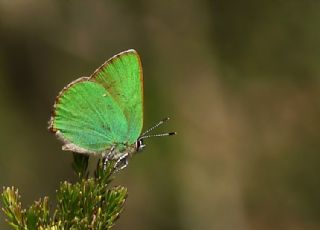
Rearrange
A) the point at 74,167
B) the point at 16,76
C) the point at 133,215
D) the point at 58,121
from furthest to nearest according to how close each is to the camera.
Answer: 1. the point at 16,76
2. the point at 133,215
3. the point at 58,121
4. the point at 74,167

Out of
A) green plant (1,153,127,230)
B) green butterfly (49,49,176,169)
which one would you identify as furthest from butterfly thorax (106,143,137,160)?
green plant (1,153,127,230)

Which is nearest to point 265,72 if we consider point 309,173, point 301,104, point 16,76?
point 301,104

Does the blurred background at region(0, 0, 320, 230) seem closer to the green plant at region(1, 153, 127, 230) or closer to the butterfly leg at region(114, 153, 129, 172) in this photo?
the butterfly leg at region(114, 153, 129, 172)

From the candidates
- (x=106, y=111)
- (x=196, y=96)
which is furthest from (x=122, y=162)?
(x=196, y=96)

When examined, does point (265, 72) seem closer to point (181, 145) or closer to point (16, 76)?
point (181, 145)

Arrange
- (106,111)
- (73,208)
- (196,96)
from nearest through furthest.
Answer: (73,208) → (106,111) → (196,96)

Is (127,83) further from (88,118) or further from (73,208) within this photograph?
(73,208)
